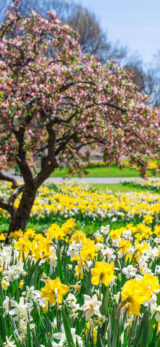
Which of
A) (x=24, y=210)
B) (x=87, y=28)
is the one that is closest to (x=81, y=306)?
(x=24, y=210)

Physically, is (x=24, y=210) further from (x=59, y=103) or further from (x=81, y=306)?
(x=81, y=306)

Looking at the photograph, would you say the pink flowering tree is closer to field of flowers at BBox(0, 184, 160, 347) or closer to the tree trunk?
the tree trunk

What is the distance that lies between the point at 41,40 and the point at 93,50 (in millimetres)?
22981

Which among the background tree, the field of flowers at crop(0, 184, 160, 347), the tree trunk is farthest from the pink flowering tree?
the background tree

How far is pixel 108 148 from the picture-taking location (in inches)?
151

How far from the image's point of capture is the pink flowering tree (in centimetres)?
362

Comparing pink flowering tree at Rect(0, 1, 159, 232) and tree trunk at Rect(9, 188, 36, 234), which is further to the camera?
tree trunk at Rect(9, 188, 36, 234)

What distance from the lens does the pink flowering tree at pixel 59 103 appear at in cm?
362

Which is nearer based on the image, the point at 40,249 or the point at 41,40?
the point at 40,249

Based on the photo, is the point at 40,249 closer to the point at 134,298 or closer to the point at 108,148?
the point at 134,298

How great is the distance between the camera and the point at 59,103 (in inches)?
157

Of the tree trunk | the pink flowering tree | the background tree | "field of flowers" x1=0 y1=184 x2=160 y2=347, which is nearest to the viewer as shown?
"field of flowers" x1=0 y1=184 x2=160 y2=347

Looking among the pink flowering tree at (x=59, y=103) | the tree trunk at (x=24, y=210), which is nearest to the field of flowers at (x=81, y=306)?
the pink flowering tree at (x=59, y=103)

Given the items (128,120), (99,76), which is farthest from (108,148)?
(99,76)
